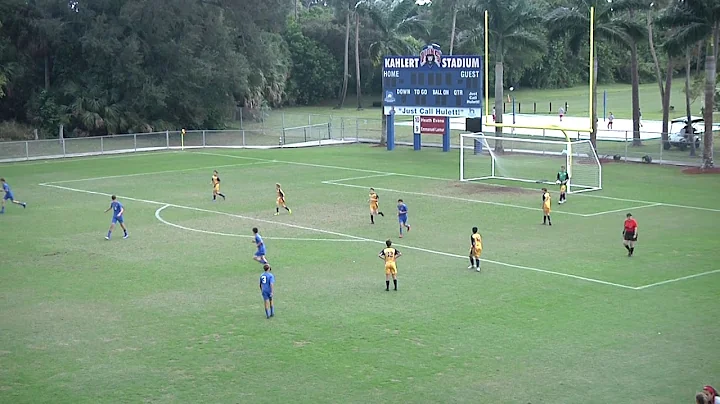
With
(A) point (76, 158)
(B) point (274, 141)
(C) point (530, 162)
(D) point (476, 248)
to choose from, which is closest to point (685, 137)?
(C) point (530, 162)

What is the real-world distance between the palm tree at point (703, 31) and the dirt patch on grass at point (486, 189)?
443 inches

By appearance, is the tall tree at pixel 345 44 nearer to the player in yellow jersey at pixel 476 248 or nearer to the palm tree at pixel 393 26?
the palm tree at pixel 393 26

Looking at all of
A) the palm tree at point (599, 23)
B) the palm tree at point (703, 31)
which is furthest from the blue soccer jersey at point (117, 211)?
the palm tree at point (599, 23)

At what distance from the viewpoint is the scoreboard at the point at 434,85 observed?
5612 centimetres

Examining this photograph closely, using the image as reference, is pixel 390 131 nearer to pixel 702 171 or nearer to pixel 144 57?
pixel 702 171

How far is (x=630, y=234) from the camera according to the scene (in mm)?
27906

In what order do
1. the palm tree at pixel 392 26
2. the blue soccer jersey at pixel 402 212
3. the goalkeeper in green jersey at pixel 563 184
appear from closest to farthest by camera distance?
the blue soccer jersey at pixel 402 212 → the goalkeeper in green jersey at pixel 563 184 → the palm tree at pixel 392 26

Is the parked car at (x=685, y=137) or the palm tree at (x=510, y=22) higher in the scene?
the palm tree at (x=510, y=22)

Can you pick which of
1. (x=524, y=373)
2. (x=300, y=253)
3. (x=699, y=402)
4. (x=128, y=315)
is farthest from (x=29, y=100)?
(x=699, y=402)

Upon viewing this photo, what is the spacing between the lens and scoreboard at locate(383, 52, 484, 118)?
56125 millimetres

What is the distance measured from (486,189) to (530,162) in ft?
39.4

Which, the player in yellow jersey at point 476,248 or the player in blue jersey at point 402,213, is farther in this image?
the player in blue jersey at point 402,213

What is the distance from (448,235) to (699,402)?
20288 mm

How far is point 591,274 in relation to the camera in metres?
25.8
